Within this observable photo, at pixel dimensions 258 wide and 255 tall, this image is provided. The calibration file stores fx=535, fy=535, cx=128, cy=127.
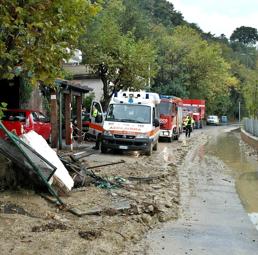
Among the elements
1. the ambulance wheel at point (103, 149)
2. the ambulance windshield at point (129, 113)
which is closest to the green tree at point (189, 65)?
the ambulance windshield at point (129, 113)

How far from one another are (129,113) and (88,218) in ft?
43.7

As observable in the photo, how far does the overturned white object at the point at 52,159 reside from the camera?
10461 mm

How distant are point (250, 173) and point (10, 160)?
10.8 metres

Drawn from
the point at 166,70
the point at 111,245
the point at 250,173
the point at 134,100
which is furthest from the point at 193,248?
the point at 166,70

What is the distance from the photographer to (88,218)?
9.02 metres

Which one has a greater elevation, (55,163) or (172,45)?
(172,45)

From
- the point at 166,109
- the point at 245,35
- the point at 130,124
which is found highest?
the point at 245,35

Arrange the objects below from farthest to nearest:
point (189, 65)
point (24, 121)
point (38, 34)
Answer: point (189, 65)
point (24, 121)
point (38, 34)

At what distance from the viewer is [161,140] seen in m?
34.2

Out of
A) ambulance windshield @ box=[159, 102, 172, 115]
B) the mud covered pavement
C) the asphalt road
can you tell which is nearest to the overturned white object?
the mud covered pavement

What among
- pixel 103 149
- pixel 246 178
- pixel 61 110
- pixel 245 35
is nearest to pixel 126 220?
pixel 246 178

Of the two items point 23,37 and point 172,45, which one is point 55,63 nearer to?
point 23,37

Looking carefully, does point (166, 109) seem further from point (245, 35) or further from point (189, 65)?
point (245, 35)

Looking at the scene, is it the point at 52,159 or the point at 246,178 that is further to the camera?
the point at 246,178
